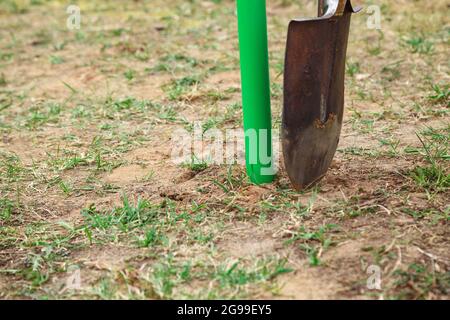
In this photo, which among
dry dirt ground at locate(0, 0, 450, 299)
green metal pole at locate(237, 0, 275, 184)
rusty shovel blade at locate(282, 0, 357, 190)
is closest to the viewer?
dry dirt ground at locate(0, 0, 450, 299)

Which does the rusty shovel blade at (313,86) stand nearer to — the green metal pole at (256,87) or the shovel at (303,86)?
the shovel at (303,86)

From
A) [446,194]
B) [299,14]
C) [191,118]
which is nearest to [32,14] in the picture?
[299,14]

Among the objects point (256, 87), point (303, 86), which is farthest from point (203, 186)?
point (303, 86)

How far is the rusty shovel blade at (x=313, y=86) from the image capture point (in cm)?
233

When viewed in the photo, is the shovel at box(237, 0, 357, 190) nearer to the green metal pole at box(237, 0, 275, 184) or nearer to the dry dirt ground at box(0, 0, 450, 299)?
the green metal pole at box(237, 0, 275, 184)

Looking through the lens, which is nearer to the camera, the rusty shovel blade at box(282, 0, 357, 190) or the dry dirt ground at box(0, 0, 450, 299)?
the dry dirt ground at box(0, 0, 450, 299)

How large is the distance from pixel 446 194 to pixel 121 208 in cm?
115

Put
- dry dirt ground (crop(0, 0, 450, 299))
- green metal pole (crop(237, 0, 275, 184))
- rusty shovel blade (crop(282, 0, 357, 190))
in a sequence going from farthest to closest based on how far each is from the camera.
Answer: green metal pole (crop(237, 0, 275, 184)) < rusty shovel blade (crop(282, 0, 357, 190)) < dry dirt ground (crop(0, 0, 450, 299))

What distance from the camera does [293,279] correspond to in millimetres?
2068

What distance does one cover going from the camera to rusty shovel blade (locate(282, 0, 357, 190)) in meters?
2.33

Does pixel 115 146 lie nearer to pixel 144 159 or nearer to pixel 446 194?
pixel 144 159

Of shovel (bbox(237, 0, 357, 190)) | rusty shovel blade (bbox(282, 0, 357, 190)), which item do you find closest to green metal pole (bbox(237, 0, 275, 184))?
shovel (bbox(237, 0, 357, 190))

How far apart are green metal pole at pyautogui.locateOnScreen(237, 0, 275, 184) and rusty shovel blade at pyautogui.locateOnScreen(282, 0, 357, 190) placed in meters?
0.15

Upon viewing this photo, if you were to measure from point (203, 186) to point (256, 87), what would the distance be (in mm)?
447
